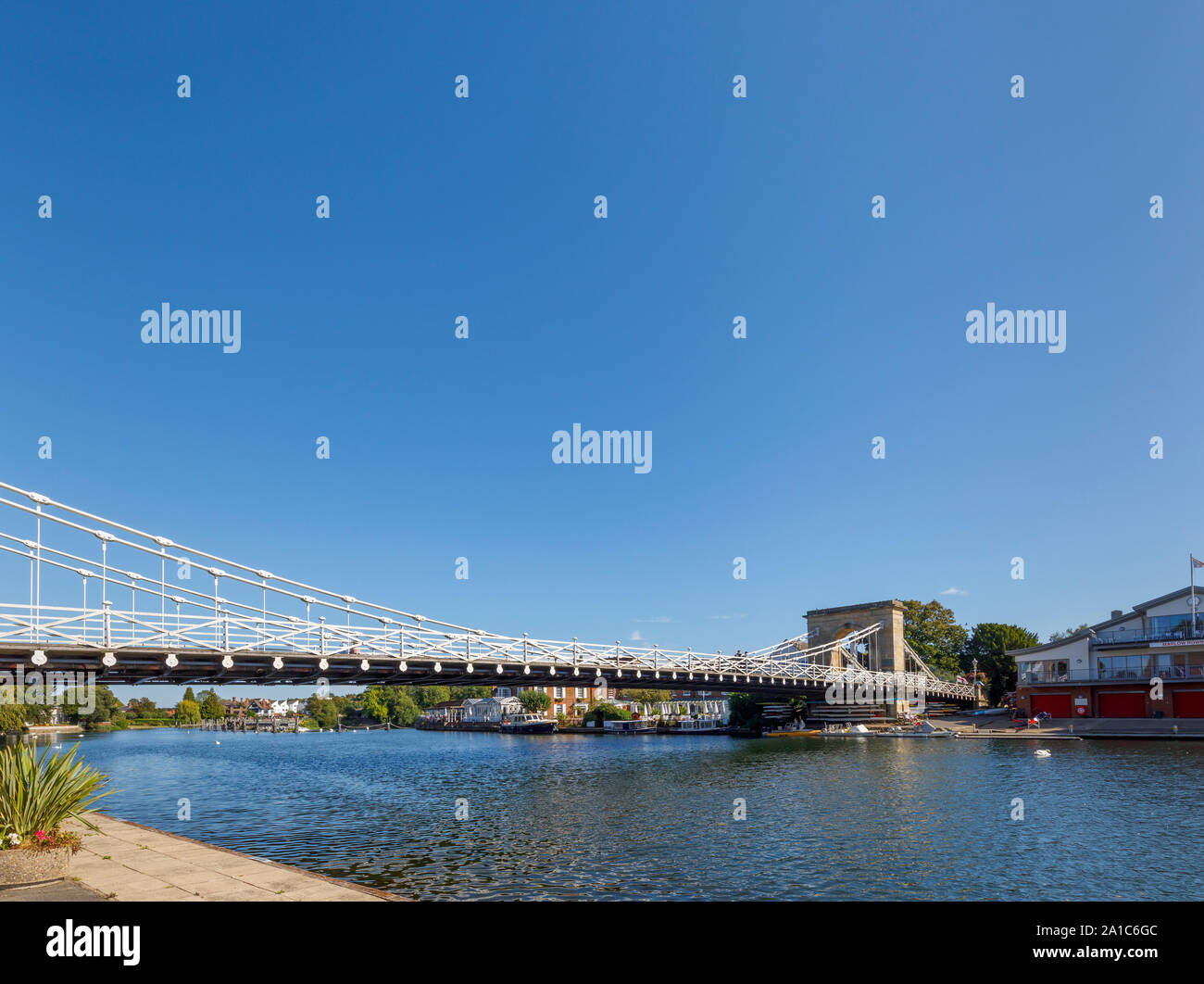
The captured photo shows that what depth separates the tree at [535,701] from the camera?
150 m

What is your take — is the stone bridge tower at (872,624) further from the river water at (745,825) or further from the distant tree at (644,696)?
the distant tree at (644,696)

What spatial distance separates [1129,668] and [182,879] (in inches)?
3358

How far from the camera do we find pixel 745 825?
31641mm

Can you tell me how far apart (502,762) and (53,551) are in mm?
47821

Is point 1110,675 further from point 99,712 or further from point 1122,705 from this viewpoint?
point 99,712

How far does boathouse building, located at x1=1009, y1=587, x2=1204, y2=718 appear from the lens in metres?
71.9

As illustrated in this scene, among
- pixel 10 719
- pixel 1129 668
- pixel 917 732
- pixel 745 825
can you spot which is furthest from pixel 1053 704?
pixel 10 719

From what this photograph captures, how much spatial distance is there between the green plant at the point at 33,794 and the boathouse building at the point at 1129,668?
275 feet

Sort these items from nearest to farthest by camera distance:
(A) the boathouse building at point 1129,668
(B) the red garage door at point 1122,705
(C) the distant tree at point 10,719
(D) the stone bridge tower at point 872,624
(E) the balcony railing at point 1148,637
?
(A) the boathouse building at point 1129,668 < (E) the balcony railing at point 1148,637 < (B) the red garage door at point 1122,705 < (C) the distant tree at point 10,719 < (D) the stone bridge tower at point 872,624

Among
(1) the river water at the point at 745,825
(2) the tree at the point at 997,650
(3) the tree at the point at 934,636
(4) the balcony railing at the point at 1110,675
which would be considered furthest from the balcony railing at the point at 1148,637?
(3) the tree at the point at 934,636

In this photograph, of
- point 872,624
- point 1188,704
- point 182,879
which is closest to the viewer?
point 182,879
